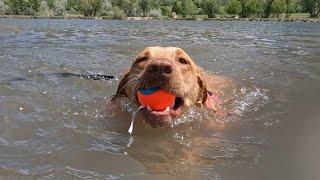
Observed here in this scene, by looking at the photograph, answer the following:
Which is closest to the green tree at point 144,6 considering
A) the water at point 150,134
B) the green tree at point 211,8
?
the green tree at point 211,8

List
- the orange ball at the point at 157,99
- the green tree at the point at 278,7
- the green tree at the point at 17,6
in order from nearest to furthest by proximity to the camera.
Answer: the orange ball at the point at 157,99, the green tree at the point at 278,7, the green tree at the point at 17,6

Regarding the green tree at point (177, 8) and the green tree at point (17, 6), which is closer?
the green tree at point (17, 6)

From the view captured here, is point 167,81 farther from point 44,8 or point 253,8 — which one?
point 44,8

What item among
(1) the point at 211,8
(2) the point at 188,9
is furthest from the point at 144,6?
(1) the point at 211,8

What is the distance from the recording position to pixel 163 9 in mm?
120000

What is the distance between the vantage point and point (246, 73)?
387 inches

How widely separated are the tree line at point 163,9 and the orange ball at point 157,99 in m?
92.0

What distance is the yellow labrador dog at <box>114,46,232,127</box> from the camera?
4.79 meters

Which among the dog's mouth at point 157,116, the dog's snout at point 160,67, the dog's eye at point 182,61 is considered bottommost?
the dog's mouth at point 157,116

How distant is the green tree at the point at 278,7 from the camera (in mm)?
98375

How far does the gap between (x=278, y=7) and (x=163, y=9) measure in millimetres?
31939

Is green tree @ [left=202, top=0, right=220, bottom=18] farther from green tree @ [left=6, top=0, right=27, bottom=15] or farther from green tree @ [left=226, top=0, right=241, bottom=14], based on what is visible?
green tree @ [left=6, top=0, right=27, bottom=15]

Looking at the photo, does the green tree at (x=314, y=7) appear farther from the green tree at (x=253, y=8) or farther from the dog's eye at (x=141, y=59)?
the dog's eye at (x=141, y=59)

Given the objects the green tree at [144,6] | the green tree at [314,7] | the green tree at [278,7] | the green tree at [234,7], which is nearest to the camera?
the green tree at [314,7]
